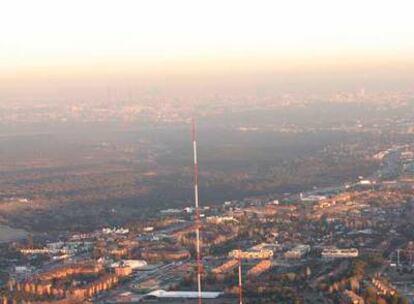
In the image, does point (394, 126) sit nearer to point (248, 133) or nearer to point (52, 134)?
point (248, 133)

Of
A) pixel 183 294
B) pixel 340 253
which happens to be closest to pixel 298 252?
pixel 340 253

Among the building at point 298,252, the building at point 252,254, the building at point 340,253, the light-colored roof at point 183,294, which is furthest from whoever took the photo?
the building at point 252,254

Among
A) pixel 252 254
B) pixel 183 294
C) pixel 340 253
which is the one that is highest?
pixel 183 294

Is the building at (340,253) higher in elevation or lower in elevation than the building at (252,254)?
higher

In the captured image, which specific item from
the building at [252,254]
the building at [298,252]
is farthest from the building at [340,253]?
the building at [252,254]

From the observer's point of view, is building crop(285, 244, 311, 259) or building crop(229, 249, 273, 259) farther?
building crop(229, 249, 273, 259)

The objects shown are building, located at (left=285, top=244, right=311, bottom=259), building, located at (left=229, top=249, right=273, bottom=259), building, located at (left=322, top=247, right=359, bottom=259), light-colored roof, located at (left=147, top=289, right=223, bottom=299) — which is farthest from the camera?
building, located at (left=229, top=249, right=273, bottom=259)

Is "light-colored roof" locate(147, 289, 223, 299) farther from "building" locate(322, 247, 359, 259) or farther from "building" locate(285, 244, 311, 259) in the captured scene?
"building" locate(322, 247, 359, 259)

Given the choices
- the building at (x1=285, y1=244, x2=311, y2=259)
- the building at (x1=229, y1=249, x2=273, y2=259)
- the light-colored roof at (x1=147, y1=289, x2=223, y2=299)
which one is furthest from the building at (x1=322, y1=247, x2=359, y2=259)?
the light-colored roof at (x1=147, y1=289, x2=223, y2=299)

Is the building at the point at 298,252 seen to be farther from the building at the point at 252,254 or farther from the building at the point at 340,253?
the building at the point at 340,253

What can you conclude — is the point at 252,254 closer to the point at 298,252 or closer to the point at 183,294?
the point at 298,252

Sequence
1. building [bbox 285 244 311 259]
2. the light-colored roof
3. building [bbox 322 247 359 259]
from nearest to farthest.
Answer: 1. the light-colored roof
2. building [bbox 322 247 359 259]
3. building [bbox 285 244 311 259]

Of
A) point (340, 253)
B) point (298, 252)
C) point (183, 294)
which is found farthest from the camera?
point (298, 252)
